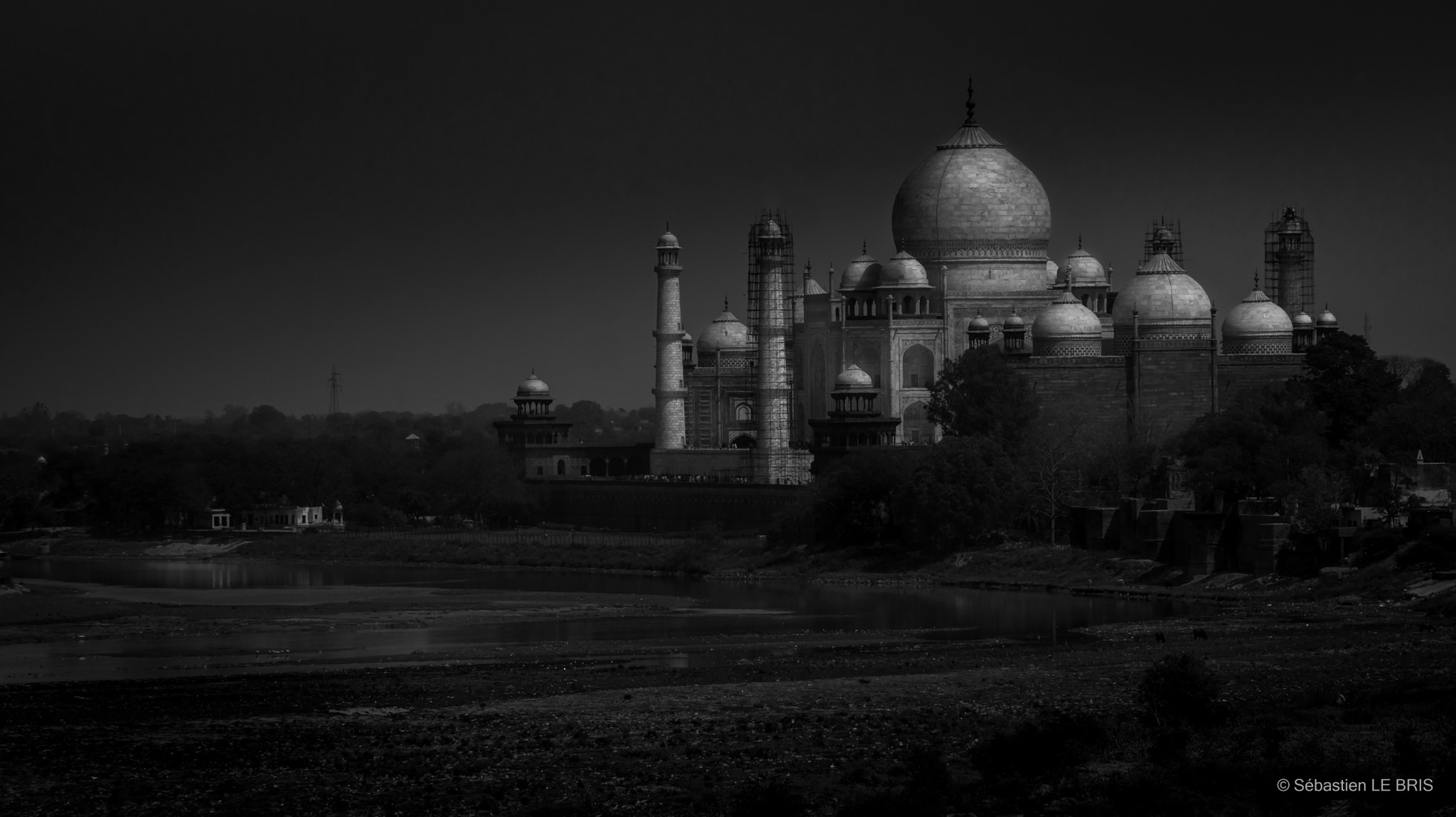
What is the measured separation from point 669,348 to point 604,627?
34.2m

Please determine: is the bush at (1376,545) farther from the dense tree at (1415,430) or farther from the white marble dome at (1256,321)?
the white marble dome at (1256,321)

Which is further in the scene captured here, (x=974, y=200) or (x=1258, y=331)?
(x=974, y=200)

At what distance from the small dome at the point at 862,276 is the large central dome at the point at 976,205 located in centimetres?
163

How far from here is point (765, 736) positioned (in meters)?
29.9

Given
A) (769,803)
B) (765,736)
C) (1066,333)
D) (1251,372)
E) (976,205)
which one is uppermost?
(976,205)

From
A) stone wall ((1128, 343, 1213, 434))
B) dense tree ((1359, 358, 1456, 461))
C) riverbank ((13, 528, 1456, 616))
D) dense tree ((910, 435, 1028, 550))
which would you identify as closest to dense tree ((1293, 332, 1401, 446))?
dense tree ((1359, 358, 1456, 461))

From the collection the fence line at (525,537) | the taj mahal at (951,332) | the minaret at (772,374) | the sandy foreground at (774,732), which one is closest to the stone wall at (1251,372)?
the taj mahal at (951,332)

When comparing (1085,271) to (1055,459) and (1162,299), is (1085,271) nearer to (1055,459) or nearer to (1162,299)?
(1162,299)

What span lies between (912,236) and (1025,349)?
30.1 feet

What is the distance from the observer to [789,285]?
80688 mm

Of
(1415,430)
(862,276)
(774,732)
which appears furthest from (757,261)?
(774,732)

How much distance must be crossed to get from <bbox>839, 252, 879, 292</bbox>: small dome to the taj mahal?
2.6 inches

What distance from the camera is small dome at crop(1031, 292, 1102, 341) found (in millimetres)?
71188

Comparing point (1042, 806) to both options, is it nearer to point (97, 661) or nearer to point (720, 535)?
point (97, 661)
